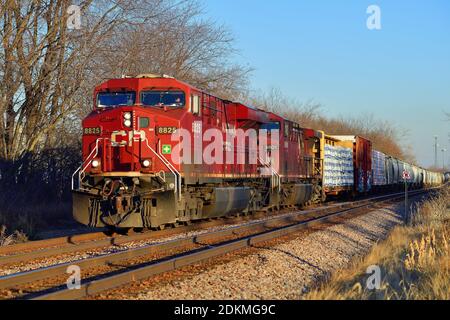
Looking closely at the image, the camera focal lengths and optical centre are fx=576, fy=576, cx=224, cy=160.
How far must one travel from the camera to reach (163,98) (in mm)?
14500

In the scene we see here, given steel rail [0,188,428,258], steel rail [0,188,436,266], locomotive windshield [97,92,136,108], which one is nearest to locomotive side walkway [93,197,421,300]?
steel rail [0,188,436,266]

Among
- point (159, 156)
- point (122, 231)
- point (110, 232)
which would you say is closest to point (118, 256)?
point (159, 156)

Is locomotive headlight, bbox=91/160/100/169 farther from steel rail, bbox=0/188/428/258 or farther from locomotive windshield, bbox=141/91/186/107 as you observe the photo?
locomotive windshield, bbox=141/91/186/107

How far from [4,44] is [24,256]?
11.2 m

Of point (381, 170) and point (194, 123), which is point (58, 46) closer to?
point (194, 123)

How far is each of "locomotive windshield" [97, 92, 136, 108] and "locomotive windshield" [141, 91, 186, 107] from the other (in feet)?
0.99

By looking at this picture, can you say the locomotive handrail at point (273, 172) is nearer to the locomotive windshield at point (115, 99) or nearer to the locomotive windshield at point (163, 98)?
the locomotive windshield at point (163, 98)

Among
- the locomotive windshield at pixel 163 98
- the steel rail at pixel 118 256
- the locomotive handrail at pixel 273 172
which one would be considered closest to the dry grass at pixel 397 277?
the steel rail at pixel 118 256

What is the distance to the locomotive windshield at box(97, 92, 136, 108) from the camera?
47.5 feet

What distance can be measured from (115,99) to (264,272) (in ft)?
23.3

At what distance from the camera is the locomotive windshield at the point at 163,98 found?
47.4ft

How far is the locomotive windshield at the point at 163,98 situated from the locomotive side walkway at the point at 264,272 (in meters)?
4.22

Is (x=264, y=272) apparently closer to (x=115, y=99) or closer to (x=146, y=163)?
(x=146, y=163)

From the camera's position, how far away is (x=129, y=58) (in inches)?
932
